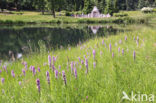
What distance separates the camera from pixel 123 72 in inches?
151

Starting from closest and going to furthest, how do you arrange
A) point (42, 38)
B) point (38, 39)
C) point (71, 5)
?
point (38, 39) < point (42, 38) < point (71, 5)

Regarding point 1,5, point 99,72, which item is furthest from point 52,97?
point 1,5

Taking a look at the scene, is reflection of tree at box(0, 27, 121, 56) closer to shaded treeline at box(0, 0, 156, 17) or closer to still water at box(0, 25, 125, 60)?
still water at box(0, 25, 125, 60)

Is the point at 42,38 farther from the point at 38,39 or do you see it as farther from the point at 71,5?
the point at 71,5

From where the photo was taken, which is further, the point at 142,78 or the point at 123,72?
the point at 123,72

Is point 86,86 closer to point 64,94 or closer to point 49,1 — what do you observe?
point 64,94

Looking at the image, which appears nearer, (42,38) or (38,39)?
(38,39)

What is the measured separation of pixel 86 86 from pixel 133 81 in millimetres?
1007

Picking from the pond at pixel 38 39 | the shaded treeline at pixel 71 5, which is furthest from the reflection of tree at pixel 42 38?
the shaded treeline at pixel 71 5

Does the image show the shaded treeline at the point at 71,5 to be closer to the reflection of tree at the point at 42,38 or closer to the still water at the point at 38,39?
the still water at the point at 38,39

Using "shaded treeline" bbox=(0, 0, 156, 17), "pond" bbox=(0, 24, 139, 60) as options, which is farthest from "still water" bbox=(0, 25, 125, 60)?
"shaded treeline" bbox=(0, 0, 156, 17)

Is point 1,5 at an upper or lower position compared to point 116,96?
upper

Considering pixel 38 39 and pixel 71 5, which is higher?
pixel 71 5

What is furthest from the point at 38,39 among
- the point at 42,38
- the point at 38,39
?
the point at 42,38
